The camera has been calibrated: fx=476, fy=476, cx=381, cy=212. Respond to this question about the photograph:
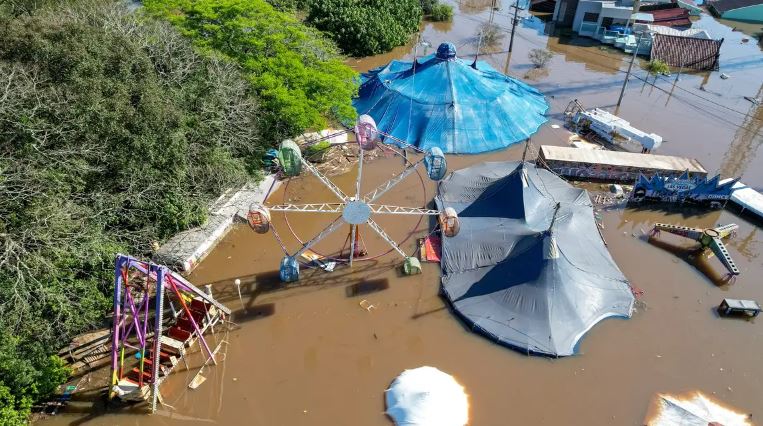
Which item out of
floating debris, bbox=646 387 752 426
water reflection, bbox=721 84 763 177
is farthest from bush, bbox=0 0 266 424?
water reflection, bbox=721 84 763 177

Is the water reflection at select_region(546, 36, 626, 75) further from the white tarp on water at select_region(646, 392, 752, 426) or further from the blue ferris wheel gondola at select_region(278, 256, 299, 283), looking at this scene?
the blue ferris wheel gondola at select_region(278, 256, 299, 283)

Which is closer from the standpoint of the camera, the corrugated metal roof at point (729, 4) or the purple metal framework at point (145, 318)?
the purple metal framework at point (145, 318)

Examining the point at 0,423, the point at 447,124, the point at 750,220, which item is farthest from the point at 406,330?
the point at 750,220

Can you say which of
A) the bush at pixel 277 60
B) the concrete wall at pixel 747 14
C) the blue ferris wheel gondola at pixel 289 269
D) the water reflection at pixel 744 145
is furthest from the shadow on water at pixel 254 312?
the concrete wall at pixel 747 14

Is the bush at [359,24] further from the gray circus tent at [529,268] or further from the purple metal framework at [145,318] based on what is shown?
the purple metal framework at [145,318]

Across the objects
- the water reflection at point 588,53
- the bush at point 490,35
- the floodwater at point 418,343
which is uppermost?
the bush at point 490,35

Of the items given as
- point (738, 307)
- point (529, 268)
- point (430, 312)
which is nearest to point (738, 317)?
point (738, 307)

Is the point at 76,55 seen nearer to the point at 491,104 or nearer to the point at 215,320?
the point at 215,320
